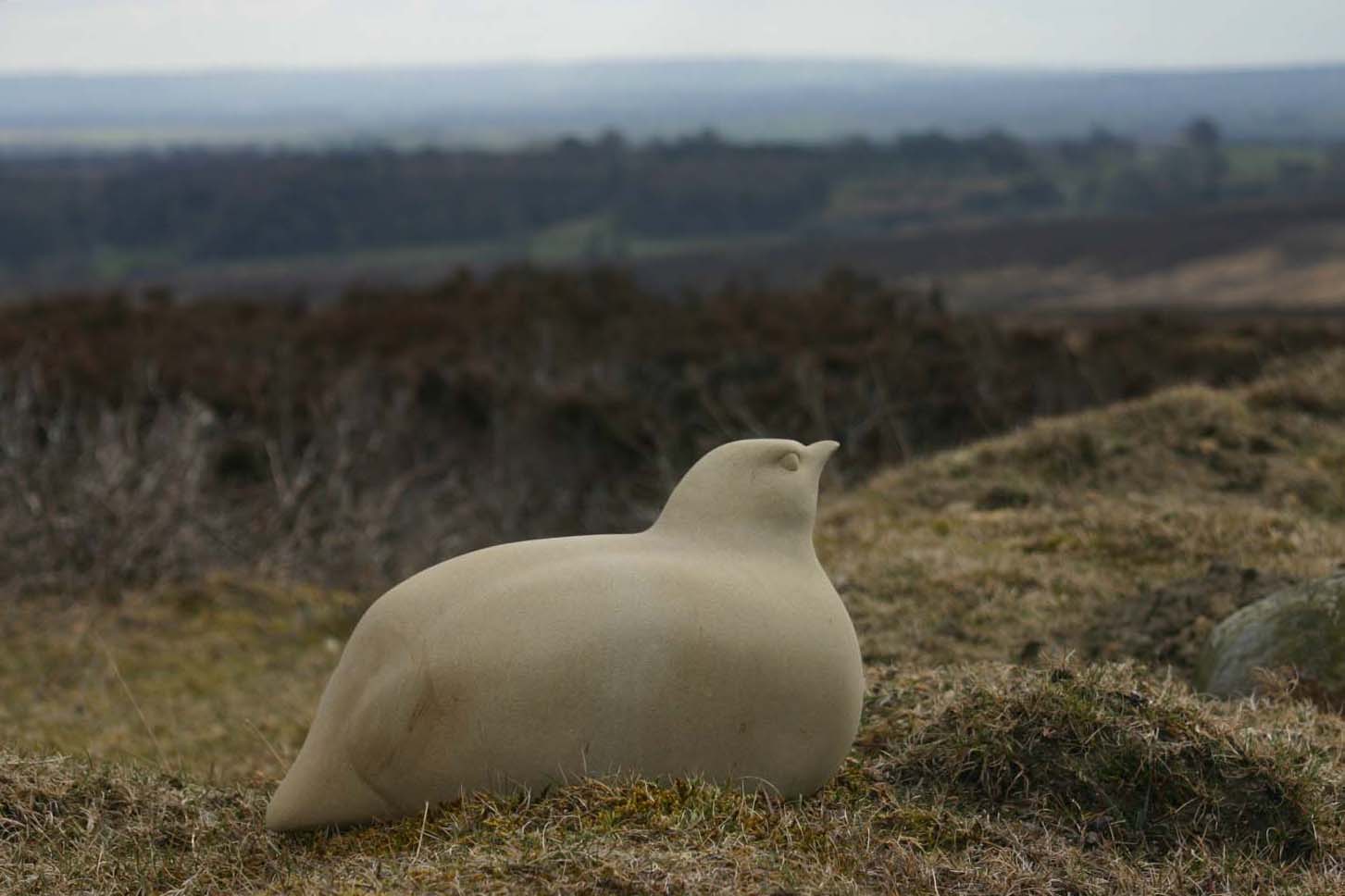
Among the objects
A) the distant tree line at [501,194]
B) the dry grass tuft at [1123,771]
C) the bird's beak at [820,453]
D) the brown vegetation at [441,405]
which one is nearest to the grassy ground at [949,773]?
the dry grass tuft at [1123,771]

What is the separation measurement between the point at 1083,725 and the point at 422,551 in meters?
8.91

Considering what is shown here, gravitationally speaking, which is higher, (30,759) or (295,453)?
(30,759)

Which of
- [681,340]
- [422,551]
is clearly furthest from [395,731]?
[681,340]

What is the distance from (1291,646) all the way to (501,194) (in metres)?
84.2

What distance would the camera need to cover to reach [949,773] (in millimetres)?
4566

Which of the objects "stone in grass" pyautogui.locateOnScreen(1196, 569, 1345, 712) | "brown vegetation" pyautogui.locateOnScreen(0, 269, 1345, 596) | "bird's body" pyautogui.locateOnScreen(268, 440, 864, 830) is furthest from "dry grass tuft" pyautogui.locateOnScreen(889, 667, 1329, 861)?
"brown vegetation" pyautogui.locateOnScreen(0, 269, 1345, 596)

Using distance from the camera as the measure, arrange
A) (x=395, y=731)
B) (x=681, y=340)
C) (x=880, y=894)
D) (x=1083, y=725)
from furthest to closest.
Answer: (x=681, y=340) < (x=1083, y=725) < (x=395, y=731) < (x=880, y=894)

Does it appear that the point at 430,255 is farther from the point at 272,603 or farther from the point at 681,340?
the point at 272,603

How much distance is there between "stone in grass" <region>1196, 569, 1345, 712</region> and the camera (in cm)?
551

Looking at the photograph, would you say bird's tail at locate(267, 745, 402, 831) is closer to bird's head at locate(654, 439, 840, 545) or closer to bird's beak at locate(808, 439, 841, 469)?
bird's head at locate(654, 439, 840, 545)

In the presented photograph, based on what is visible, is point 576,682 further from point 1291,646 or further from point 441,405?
point 441,405

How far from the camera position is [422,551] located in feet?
41.9

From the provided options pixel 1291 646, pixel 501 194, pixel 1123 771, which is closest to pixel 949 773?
pixel 1123 771

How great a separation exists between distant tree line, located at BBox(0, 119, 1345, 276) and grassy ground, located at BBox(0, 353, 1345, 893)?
2883 inches
